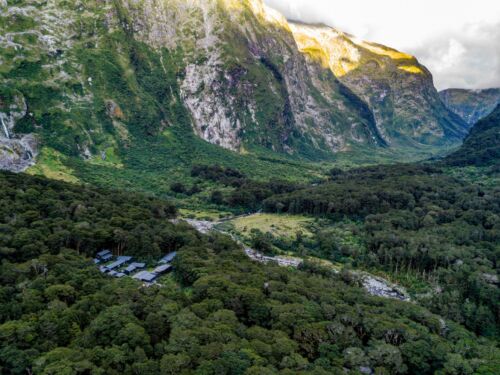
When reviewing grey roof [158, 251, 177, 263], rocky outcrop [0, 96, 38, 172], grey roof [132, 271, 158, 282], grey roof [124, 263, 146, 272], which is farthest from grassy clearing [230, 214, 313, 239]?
rocky outcrop [0, 96, 38, 172]

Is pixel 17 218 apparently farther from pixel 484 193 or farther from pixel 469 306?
pixel 484 193

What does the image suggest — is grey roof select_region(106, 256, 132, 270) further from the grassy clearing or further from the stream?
the grassy clearing

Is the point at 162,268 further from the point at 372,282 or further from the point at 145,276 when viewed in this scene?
the point at 372,282

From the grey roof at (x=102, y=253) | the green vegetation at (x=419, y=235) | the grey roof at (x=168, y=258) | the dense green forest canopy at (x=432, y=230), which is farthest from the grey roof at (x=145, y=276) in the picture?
the dense green forest canopy at (x=432, y=230)

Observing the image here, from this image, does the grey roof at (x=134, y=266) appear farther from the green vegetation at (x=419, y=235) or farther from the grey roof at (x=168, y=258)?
the green vegetation at (x=419, y=235)

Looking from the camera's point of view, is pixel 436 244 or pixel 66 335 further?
pixel 436 244

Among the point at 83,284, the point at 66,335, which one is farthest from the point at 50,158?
the point at 66,335
